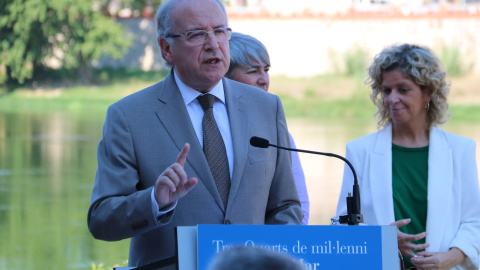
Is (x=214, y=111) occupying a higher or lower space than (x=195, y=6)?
lower

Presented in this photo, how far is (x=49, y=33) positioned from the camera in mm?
30609

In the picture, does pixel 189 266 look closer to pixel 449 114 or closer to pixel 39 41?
pixel 449 114

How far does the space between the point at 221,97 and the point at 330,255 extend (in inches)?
33.0

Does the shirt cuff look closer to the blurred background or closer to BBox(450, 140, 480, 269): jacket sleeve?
BBox(450, 140, 480, 269): jacket sleeve

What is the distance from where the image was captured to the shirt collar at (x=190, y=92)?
2.67 meters

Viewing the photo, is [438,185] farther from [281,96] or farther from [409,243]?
[281,96]

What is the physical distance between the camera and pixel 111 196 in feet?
8.07

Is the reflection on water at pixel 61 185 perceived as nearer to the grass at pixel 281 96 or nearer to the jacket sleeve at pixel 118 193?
the grass at pixel 281 96

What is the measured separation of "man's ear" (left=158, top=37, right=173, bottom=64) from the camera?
2.74 m

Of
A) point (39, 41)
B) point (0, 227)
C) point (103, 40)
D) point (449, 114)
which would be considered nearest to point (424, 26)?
point (103, 40)

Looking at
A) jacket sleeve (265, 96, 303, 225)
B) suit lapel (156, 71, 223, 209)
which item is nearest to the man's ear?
suit lapel (156, 71, 223, 209)

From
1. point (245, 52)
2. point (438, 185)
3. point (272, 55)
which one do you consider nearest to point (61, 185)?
point (245, 52)

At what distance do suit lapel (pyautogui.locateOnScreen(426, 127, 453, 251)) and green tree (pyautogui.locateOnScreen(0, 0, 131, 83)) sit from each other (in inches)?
1087

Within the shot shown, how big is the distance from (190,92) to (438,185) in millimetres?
1252
